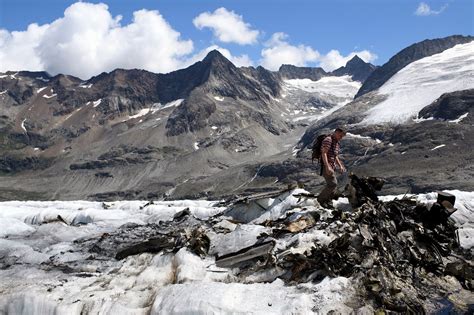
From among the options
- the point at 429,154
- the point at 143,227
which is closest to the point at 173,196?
the point at 429,154

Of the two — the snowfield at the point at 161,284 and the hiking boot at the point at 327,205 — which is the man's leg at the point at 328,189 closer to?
the hiking boot at the point at 327,205

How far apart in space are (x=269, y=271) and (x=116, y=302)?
3.16m

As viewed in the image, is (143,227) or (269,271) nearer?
(269,271)

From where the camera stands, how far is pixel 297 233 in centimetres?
1170

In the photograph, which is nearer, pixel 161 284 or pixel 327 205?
pixel 161 284

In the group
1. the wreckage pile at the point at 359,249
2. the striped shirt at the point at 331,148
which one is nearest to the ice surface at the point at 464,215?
the wreckage pile at the point at 359,249

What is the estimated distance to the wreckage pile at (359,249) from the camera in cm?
954

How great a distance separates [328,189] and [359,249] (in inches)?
161

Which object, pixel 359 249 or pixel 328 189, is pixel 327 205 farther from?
pixel 359 249

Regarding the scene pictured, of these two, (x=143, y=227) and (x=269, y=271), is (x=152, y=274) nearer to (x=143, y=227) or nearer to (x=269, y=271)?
(x=269, y=271)

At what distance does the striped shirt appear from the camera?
1377 cm

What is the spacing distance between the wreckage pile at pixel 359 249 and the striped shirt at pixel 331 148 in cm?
85

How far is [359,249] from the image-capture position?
10.4 meters

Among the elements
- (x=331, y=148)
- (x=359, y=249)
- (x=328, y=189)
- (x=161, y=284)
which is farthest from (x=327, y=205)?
(x=161, y=284)
